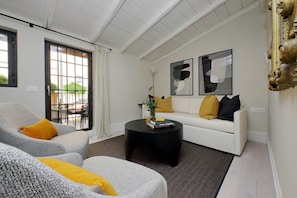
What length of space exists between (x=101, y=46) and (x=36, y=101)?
1.73 metres

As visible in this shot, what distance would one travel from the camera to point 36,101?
7.94 ft

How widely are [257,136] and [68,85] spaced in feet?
13.0

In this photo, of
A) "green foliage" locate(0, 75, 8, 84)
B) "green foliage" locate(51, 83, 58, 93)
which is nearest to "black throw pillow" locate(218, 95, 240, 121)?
"green foliage" locate(51, 83, 58, 93)

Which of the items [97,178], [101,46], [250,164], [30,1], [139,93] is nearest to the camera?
[97,178]

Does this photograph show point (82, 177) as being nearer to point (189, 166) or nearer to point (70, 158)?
point (70, 158)

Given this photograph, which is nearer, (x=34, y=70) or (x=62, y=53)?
(x=34, y=70)

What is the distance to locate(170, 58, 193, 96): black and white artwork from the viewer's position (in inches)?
147

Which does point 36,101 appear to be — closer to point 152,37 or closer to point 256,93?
point 152,37

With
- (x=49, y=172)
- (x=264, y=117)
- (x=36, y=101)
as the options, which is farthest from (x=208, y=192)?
(x=36, y=101)

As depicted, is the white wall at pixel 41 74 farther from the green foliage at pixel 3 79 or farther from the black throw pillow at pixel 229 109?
the black throw pillow at pixel 229 109

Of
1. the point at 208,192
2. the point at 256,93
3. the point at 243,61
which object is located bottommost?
the point at 208,192

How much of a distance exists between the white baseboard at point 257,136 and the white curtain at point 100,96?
2.99 m

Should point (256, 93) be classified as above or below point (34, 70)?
below

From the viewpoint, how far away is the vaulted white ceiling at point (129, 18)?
220 centimetres
